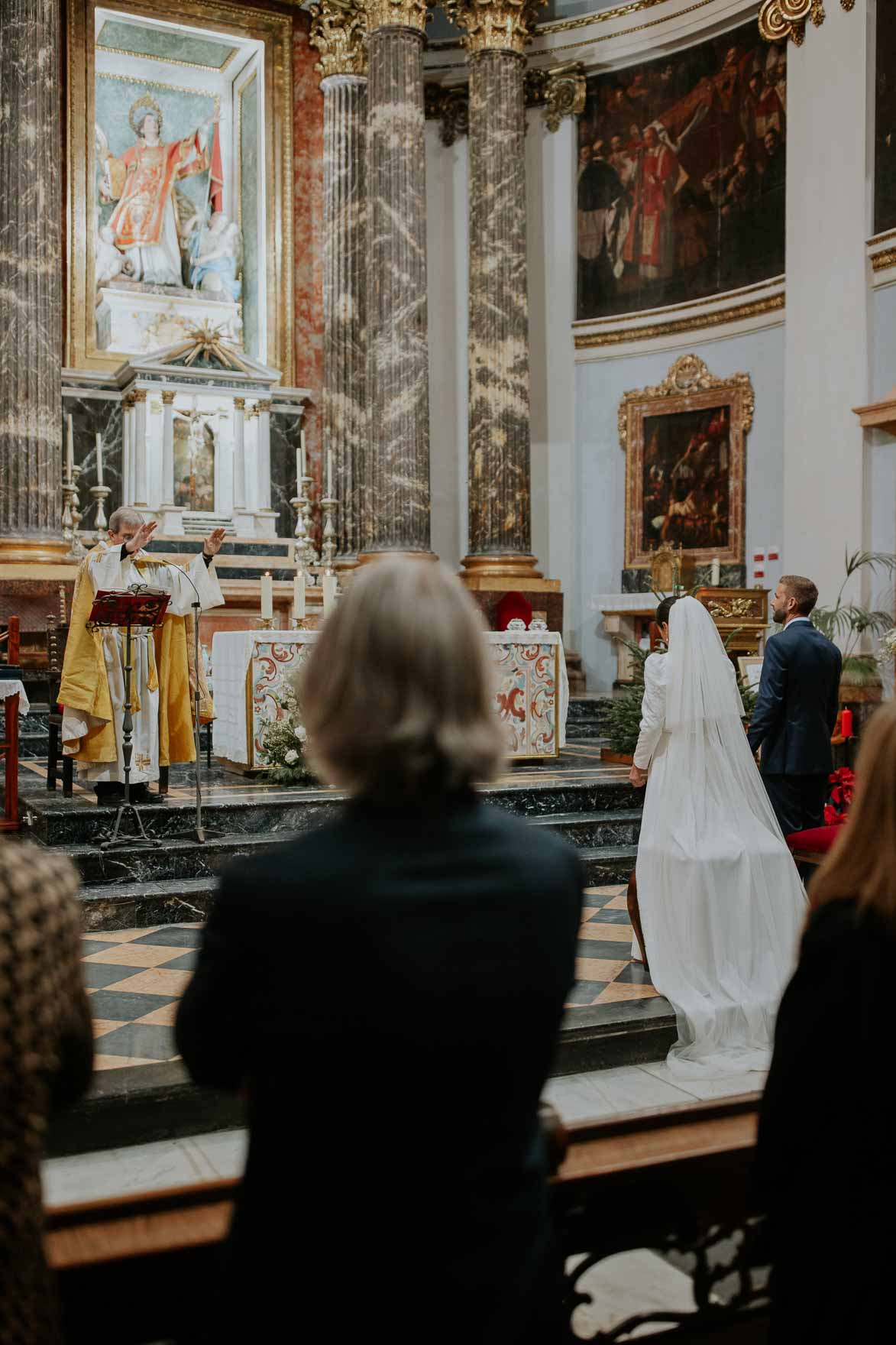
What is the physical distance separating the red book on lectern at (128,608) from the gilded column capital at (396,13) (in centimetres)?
831

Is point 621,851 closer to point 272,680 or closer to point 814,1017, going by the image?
point 272,680

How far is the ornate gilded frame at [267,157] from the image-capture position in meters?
13.0

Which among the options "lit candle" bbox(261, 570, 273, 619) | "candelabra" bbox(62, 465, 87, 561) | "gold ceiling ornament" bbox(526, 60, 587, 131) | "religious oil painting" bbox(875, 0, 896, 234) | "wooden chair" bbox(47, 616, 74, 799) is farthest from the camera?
"gold ceiling ornament" bbox(526, 60, 587, 131)

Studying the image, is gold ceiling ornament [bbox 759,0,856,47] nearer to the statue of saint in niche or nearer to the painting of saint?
the painting of saint

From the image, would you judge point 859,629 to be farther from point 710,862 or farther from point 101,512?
point 101,512

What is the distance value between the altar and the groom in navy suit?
114 inches

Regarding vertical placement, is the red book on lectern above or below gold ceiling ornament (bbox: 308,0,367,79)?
below

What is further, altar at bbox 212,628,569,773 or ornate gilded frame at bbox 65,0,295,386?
ornate gilded frame at bbox 65,0,295,386

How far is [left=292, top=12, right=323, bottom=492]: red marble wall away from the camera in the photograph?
14.2m

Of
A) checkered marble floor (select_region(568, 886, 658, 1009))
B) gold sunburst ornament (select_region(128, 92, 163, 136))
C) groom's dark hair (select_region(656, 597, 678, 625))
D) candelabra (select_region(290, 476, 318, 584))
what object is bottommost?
checkered marble floor (select_region(568, 886, 658, 1009))

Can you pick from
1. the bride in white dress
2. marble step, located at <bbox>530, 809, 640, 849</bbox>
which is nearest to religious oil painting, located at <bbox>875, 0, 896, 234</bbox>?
marble step, located at <bbox>530, 809, 640, 849</bbox>

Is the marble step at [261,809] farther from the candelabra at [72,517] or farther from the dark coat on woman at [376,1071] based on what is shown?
the dark coat on woman at [376,1071]

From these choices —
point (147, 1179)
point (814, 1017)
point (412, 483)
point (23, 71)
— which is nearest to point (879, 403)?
point (412, 483)

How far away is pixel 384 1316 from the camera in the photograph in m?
1.33
